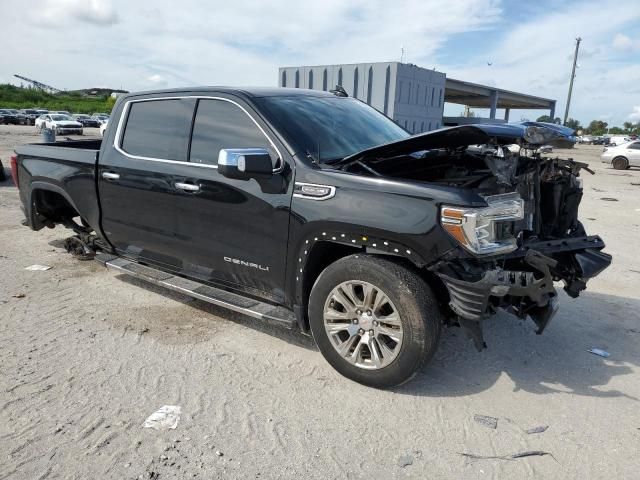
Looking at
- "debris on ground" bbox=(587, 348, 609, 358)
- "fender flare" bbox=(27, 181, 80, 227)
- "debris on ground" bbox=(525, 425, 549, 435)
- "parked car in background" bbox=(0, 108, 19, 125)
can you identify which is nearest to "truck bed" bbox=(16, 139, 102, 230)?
"fender flare" bbox=(27, 181, 80, 227)

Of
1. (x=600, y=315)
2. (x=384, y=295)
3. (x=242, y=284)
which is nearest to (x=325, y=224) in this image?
(x=384, y=295)

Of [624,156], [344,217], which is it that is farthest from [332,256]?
[624,156]

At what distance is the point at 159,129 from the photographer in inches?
177

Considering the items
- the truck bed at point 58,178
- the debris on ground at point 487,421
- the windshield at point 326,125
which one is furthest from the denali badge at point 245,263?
the truck bed at point 58,178

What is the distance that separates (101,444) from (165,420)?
1.22 ft

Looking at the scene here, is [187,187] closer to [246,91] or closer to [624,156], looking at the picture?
[246,91]

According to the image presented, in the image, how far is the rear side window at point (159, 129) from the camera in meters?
4.28

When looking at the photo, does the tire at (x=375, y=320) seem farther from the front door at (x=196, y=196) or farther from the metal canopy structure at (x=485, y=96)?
the metal canopy structure at (x=485, y=96)

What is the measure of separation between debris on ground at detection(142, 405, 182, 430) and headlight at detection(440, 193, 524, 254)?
77.2 inches

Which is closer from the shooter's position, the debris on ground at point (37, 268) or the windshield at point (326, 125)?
Result: the windshield at point (326, 125)

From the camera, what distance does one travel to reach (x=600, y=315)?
4.89 meters

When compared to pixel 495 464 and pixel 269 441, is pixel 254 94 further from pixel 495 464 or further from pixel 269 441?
pixel 495 464

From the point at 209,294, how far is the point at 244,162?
127cm

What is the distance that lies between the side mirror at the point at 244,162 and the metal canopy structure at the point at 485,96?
3009 centimetres
